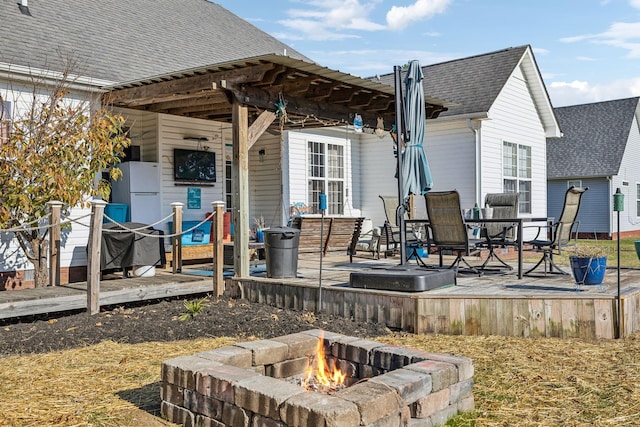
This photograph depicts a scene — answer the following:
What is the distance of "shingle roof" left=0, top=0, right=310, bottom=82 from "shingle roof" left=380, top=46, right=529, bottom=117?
152 inches

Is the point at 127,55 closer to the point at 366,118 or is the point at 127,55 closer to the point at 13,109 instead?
the point at 13,109

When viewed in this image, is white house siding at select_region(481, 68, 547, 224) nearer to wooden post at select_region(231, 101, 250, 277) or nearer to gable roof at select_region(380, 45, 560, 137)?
gable roof at select_region(380, 45, 560, 137)

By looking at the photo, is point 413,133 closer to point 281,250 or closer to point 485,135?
point 281,250

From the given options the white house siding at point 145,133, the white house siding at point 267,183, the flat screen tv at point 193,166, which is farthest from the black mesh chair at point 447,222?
the white house siding at point 267,183

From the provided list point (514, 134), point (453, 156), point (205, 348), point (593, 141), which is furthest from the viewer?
point (593, 141)

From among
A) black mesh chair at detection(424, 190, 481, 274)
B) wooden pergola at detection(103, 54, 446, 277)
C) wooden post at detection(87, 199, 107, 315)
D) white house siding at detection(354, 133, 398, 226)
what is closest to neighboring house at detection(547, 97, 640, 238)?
white house siding at detection(354, 133, 398, 226)

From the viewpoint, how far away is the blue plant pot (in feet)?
19.5

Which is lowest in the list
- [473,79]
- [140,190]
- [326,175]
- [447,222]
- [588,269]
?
[588,269]

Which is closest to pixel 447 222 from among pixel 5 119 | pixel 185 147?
pixel 185 147

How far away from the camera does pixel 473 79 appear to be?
1459 centimetres

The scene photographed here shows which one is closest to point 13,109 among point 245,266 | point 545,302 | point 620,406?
point 245,266

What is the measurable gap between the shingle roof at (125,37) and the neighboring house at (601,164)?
571 inches

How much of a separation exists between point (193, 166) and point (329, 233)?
289 centimetres

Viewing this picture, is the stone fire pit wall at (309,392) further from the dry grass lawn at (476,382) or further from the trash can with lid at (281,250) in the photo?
the trash can with lid at (281,250)
